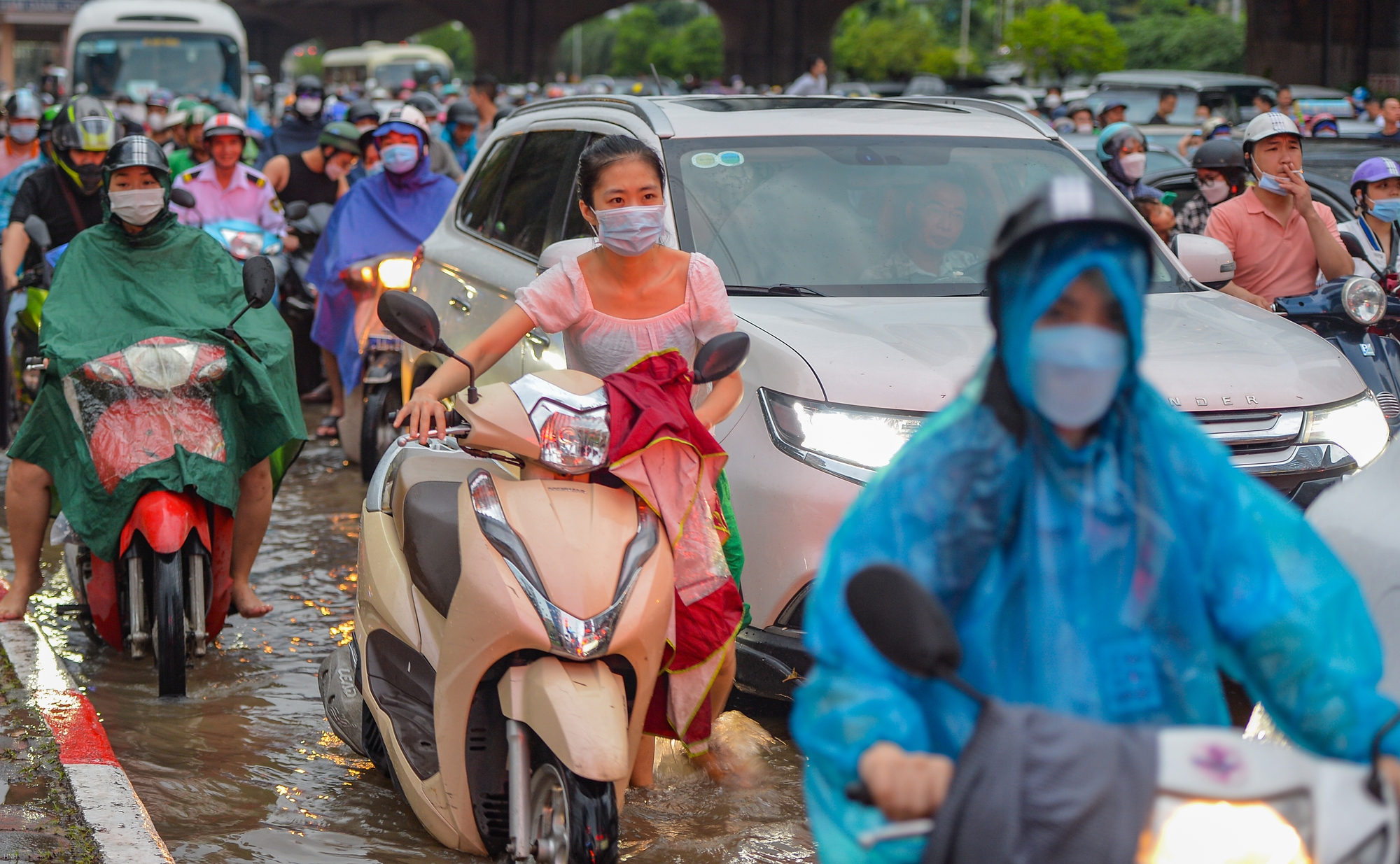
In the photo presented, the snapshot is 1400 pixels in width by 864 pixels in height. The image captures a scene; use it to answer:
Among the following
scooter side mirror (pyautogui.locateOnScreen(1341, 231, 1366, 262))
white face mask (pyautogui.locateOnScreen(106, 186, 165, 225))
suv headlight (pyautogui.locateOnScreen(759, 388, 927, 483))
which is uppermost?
white face mask (pyautogui.locateOnScreen(106, 186, 165, 225))

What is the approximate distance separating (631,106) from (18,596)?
9.14 ft

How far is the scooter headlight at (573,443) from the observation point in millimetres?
3500

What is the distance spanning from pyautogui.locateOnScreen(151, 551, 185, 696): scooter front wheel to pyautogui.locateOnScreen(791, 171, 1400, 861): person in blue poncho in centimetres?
348

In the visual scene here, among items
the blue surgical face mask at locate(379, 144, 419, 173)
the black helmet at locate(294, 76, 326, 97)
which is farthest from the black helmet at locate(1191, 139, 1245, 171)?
the black helmet at locate(294, 76, 326, 97)

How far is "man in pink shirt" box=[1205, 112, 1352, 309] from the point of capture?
7098mm

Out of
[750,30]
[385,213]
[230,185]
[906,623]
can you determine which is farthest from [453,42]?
[906,623]

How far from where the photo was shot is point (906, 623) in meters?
1.72

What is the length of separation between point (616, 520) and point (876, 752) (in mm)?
1781

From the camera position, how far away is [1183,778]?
5.30ft

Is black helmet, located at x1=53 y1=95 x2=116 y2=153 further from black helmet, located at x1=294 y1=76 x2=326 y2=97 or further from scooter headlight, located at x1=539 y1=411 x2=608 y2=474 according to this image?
black helmet, located at x1=294 y1=76 x2=326 y2=97

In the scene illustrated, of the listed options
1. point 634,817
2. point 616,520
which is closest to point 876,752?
point 616,520

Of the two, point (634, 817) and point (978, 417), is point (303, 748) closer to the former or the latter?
point (634, 817)

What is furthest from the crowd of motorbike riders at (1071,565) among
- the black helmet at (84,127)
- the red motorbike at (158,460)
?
the black helmet at (84,127)

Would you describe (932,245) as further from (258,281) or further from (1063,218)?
(1063,218)
